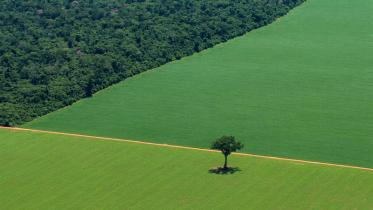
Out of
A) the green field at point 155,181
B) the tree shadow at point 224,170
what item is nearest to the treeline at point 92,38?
the green field at point 155,181

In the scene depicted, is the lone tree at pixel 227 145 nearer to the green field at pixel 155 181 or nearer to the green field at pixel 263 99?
the green field at pixel 155 181

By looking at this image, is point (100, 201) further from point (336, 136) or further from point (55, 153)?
point (336, 136)

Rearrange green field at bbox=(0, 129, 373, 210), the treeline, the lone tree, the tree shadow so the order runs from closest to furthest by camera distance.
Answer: green field at bbox=(0, 129, 373, 210), the tree shadow, the lone tree, the treeline

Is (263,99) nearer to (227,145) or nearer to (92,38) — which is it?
(227,145)

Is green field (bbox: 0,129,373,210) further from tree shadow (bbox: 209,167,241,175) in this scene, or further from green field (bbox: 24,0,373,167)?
green field (bbox: 24,0,373,167)

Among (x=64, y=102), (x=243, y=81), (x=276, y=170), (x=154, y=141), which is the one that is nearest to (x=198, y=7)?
(x=243, y=81)

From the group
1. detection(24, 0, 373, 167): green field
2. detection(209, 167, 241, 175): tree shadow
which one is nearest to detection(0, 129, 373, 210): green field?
detection(209, 167, 241, 175): tree shadow
